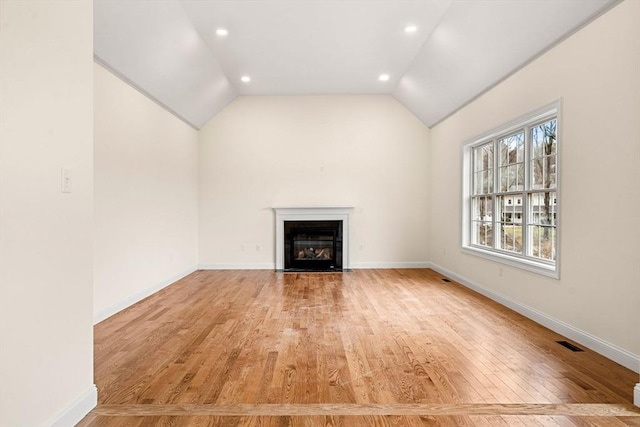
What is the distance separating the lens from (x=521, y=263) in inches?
155

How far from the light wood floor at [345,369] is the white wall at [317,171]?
2.56m

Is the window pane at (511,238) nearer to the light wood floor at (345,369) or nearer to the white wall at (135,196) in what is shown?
the light wood floor at (345,369)

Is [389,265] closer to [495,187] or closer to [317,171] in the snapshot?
[317,171]

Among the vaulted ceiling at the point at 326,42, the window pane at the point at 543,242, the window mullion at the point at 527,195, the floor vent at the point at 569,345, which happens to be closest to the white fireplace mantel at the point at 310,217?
the vaulted ceiling at the point at 326,42

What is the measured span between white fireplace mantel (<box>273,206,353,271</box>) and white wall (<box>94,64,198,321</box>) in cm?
166

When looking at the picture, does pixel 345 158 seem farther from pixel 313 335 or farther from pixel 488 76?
pixel 313 335

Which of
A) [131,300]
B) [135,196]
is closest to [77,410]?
[131,300]

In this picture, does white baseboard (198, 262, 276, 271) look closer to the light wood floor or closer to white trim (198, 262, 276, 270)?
white trim (198, 262, 276, 270)

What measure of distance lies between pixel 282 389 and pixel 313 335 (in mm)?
1012

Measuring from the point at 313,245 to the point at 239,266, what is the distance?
59.2 inches

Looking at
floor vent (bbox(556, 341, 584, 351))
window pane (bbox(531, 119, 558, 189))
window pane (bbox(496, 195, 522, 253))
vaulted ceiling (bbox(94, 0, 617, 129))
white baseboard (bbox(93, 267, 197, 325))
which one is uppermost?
vaulted ceiling (bbox(94, 0, 617, 129))

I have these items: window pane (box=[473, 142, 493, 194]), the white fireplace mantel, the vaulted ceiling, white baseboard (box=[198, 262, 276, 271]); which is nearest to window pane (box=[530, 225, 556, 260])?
window pane (box=[473, 142, 493, 194])

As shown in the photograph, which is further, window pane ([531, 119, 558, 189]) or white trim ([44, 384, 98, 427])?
window pane ([531, 119, 558, 189])

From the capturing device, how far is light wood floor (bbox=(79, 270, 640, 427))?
2.00 metres
